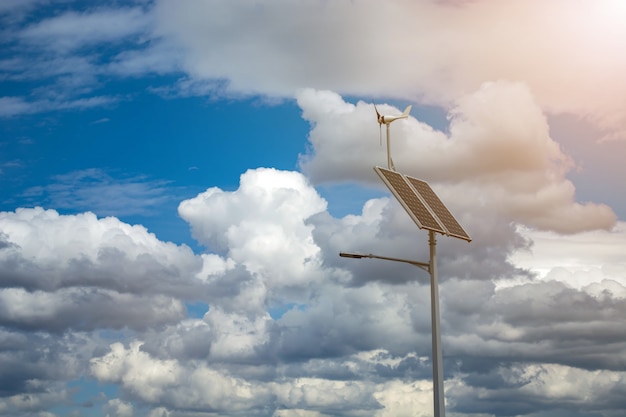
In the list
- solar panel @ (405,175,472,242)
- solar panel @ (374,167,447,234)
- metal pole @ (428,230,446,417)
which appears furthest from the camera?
solar panel @ (405,175,472,242)

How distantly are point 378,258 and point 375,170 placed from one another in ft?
22.6

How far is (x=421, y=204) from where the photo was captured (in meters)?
53.7

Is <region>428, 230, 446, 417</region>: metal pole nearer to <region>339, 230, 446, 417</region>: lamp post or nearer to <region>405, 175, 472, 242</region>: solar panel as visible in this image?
<region>339, 230, 446, 417</region>: lamp post

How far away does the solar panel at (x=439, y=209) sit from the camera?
54.3 meters

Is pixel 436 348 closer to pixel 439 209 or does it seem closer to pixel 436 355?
pixel 436 355

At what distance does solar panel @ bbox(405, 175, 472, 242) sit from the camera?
178ft

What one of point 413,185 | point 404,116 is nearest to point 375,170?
point 413,185

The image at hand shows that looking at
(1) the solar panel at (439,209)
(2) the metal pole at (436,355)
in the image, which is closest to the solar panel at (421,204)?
(1) the solar panel at (439,209)

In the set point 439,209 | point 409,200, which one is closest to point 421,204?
point 409,200

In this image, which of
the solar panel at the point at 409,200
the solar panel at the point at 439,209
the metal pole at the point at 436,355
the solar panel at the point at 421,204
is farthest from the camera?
the solar panel at the point at 439,209

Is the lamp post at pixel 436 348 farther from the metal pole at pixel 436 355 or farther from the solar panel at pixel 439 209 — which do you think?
the solar panel at pixel 439 209

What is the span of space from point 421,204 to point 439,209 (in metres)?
2.59

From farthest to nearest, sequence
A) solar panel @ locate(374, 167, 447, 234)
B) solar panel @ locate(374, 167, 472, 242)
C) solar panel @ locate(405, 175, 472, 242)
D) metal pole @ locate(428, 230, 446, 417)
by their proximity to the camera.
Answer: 1. solar panel @ locate(405, 175, 472, 242)
2. solar panel @ locate(374, 167, 472, 242)
3. solar panel @ locate(374, 167, 447, 234)
4. metal pole @ locate(428, 230, 446, 417)

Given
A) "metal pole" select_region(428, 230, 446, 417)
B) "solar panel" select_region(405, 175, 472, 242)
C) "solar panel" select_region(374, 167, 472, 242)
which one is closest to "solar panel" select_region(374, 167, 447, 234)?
"solar panel" select_region(374, 167, 472, 242)
